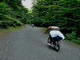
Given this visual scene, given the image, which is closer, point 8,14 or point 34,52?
point 34,52

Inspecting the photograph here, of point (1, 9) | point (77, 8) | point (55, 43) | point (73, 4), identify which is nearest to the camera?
point (55, 43)

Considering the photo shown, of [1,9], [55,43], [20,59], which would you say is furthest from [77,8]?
[1,9]

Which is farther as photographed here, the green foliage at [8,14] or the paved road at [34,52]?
the green foliage at [8,14]

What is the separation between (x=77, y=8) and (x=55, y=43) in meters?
5.62

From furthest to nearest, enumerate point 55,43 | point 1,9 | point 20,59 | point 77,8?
point 1,9, point 77,8, point 55,43, point 20,59

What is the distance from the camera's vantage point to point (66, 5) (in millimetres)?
Result: 14594

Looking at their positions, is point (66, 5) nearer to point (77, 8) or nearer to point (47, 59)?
point (77, 8)

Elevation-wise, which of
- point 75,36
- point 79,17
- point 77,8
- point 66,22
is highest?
point 77,8

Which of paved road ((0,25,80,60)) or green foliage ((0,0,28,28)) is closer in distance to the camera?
paved road ((0,25,80,60))

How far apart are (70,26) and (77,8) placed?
292 centimetres

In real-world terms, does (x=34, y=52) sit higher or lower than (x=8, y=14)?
higher

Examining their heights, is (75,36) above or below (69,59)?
below

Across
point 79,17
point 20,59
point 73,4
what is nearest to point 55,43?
point 20,59

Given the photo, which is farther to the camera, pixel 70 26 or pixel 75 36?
pixel 70 26
